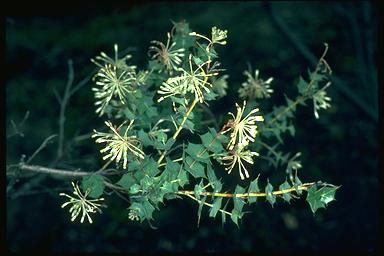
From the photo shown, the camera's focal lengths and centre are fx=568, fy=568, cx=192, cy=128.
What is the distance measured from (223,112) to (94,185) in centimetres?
Result: 231

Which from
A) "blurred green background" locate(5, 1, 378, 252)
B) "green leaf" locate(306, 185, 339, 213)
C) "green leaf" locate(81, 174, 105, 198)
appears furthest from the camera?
"blurred green background" locate(5, 1, 378, 252)

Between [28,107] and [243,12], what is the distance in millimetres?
1844

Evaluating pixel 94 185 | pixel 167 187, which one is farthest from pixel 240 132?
pixel 94 185

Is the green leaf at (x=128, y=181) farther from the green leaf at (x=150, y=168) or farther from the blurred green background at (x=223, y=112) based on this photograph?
the blurred green background at (x=223, y=112)

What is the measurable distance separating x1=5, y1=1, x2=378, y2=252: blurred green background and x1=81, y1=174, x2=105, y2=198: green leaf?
594 millimetres

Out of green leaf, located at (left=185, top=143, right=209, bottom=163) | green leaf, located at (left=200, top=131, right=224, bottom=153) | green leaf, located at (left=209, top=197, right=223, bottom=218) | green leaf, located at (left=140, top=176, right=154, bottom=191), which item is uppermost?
green leaf, located at (left=200, top=131, right=224, bottom=153)

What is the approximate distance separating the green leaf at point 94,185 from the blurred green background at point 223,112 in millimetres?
594

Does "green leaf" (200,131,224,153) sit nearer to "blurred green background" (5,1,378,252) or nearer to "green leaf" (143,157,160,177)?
"green leaf" (143,157,160,177)

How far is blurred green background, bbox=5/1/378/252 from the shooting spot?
9.46 ft

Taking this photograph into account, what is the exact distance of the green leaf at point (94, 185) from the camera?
4.11 ft

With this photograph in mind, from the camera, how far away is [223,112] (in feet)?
11.6

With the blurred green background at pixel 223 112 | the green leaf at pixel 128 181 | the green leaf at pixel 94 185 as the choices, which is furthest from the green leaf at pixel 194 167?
the blurred green background at pixel 223 112

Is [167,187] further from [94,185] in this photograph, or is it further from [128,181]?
[94,185]

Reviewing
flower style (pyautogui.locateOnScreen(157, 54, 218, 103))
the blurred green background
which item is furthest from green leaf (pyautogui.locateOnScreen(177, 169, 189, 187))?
the blurred green background
